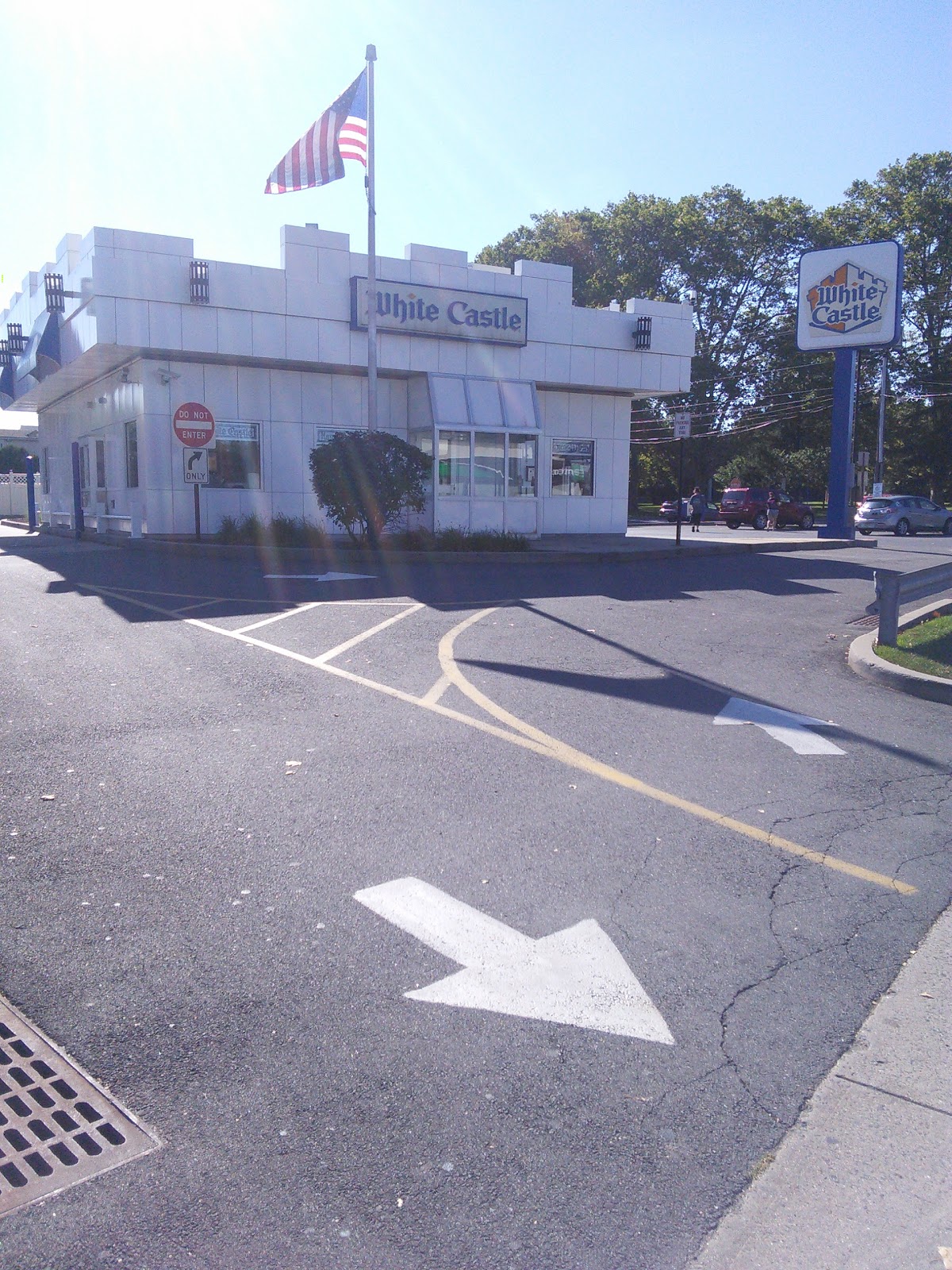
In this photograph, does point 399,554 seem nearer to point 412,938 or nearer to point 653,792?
point 653,792

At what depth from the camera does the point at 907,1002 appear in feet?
12.2

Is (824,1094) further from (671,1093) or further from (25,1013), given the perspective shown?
(25,1013)

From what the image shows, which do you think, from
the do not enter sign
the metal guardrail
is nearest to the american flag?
the do not enter sign

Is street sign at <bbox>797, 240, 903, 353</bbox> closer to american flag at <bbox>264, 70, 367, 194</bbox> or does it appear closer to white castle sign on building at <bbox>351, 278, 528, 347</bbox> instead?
white castle sign on building at <bbox>351, 278, 528, 347</bbox>

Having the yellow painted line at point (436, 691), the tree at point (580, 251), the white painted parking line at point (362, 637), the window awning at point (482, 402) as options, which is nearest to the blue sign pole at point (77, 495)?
the window awning at point (482, 402)

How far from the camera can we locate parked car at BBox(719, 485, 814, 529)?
4269cm

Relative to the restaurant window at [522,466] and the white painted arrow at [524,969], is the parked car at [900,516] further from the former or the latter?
the white painted arrow at [524,969]

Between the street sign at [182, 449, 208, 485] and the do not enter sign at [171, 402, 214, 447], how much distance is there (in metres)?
0.20

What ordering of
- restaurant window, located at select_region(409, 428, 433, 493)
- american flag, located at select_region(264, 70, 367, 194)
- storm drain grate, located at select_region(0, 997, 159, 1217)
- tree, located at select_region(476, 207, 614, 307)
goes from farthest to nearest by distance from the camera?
tree, located at select_region(476, 207, 614, 307) → restaurant window, located at select_region(409, 428, 433, 493) → american flag, located at select_region(264, 70, 367, 194) → storm drain grate, located at select_region(0, 997, 159, 1217)

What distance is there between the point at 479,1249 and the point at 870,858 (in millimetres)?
3254

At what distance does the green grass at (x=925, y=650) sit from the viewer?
30.1 ft

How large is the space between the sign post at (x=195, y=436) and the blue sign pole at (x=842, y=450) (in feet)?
56.1

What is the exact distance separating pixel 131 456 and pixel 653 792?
21688mm

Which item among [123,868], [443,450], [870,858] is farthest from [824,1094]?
[443,450]
